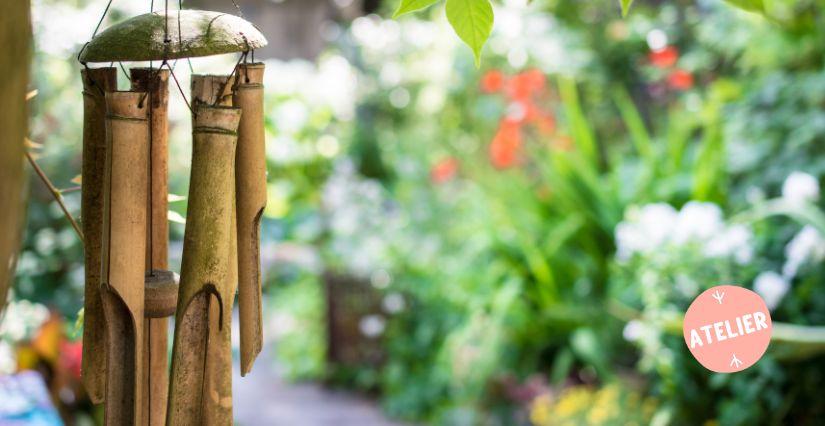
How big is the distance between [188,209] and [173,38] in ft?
0.53

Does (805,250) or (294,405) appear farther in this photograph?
(294,405)

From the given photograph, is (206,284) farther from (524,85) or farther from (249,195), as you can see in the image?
(524,85)

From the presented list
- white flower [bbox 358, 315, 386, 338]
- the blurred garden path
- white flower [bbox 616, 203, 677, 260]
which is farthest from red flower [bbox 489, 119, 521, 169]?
white flower [bbox 616, 203, 677, 260]

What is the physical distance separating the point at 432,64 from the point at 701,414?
4205mm

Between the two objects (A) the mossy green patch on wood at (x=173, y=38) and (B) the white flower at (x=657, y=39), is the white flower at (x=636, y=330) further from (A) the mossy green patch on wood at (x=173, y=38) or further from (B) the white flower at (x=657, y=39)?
(B) the white flower at (x=657, y=39)

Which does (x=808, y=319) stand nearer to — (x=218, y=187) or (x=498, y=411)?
(x=498, y=411)

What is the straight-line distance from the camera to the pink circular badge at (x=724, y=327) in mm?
1117

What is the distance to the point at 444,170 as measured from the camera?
453 centimetres

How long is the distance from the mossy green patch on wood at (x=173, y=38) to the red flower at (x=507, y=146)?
350 centimetres

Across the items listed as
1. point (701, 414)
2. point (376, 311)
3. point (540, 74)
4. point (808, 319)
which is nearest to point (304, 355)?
point (376, 311)

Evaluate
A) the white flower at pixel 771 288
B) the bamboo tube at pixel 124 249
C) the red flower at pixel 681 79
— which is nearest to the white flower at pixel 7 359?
the bamboo tube at pixel 124 249

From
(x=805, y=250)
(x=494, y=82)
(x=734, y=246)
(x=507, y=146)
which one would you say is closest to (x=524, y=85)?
(x=494, y=82)

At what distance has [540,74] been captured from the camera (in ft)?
14.5

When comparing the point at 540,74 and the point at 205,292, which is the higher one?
the point at 205,292
